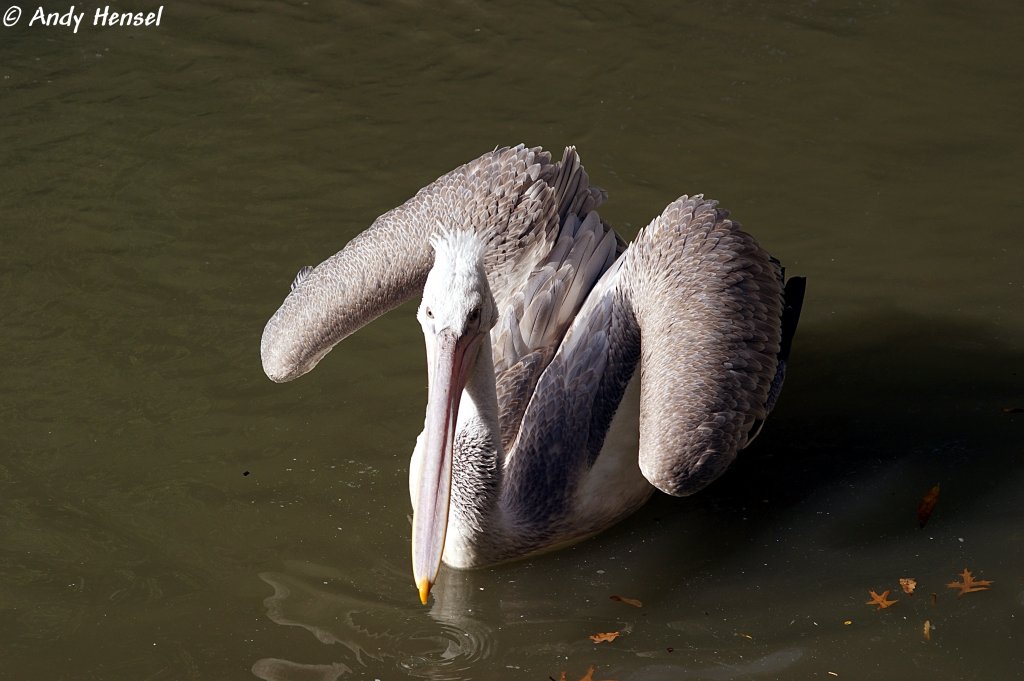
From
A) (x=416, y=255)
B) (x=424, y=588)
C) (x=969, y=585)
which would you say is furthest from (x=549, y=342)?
(x=969, y=585)

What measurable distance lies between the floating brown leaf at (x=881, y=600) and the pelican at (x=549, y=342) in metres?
0.62

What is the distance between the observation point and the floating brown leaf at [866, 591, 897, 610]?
3893mm

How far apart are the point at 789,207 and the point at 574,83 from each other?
173cm

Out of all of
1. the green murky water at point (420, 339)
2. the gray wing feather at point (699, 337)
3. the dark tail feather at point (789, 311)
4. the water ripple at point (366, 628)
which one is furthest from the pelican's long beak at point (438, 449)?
the dark tail feather at point (789, 311)

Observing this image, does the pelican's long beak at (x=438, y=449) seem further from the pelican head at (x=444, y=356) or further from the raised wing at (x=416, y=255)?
the raised wing at (x=416, y=255)

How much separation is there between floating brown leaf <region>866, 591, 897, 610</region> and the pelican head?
1349 millimetres

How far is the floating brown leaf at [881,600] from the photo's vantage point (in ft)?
12.8

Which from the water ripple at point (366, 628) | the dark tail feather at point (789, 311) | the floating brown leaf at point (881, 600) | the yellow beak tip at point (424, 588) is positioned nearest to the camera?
the yellow beak tip at point (424, 588)

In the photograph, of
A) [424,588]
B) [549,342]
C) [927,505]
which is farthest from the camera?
[549,342]

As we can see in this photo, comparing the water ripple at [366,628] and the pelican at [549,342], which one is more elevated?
the pelican at [549,342]

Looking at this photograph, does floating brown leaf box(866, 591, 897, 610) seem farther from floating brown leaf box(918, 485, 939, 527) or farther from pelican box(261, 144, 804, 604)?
pelican box(261, 144, 804, 604)

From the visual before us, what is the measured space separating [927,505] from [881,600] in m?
0.52

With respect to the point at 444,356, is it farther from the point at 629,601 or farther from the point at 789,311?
the point at 789,311

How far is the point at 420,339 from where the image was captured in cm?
541
